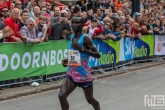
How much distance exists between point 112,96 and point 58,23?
10.3ft

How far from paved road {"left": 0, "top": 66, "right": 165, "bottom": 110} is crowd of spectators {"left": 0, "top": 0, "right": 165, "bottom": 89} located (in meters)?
1.65

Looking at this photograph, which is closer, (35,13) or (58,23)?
(58,23)

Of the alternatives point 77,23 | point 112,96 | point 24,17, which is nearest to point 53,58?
point 24,17

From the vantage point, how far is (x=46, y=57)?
480 inches

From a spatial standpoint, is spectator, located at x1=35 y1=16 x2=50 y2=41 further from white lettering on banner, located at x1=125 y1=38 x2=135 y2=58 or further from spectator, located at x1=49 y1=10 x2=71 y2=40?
white lettering on banner, located at x1=125 y1=38 x2=135 y2=58

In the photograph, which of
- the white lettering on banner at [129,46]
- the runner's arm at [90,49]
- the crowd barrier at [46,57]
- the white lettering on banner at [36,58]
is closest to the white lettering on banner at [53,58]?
the crowd barrier at [46,57]

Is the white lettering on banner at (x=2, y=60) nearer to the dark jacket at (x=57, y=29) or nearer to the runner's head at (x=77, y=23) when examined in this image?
the dark jacket at (x=57, y=29)

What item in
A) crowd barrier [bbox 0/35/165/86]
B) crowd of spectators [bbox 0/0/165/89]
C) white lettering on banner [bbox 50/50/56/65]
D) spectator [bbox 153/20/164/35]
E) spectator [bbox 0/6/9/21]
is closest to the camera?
crowd barrier [bbox 0/35/165/86]

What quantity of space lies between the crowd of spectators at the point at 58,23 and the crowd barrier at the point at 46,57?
0.23 metres

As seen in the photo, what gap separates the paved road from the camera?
9.52m

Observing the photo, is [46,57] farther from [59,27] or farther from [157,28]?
[157,28]

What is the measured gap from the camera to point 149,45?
18.5 m

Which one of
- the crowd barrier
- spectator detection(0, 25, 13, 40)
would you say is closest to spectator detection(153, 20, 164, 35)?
the crowd barrier

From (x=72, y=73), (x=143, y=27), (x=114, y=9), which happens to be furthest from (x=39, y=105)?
(x=114, y=9)
